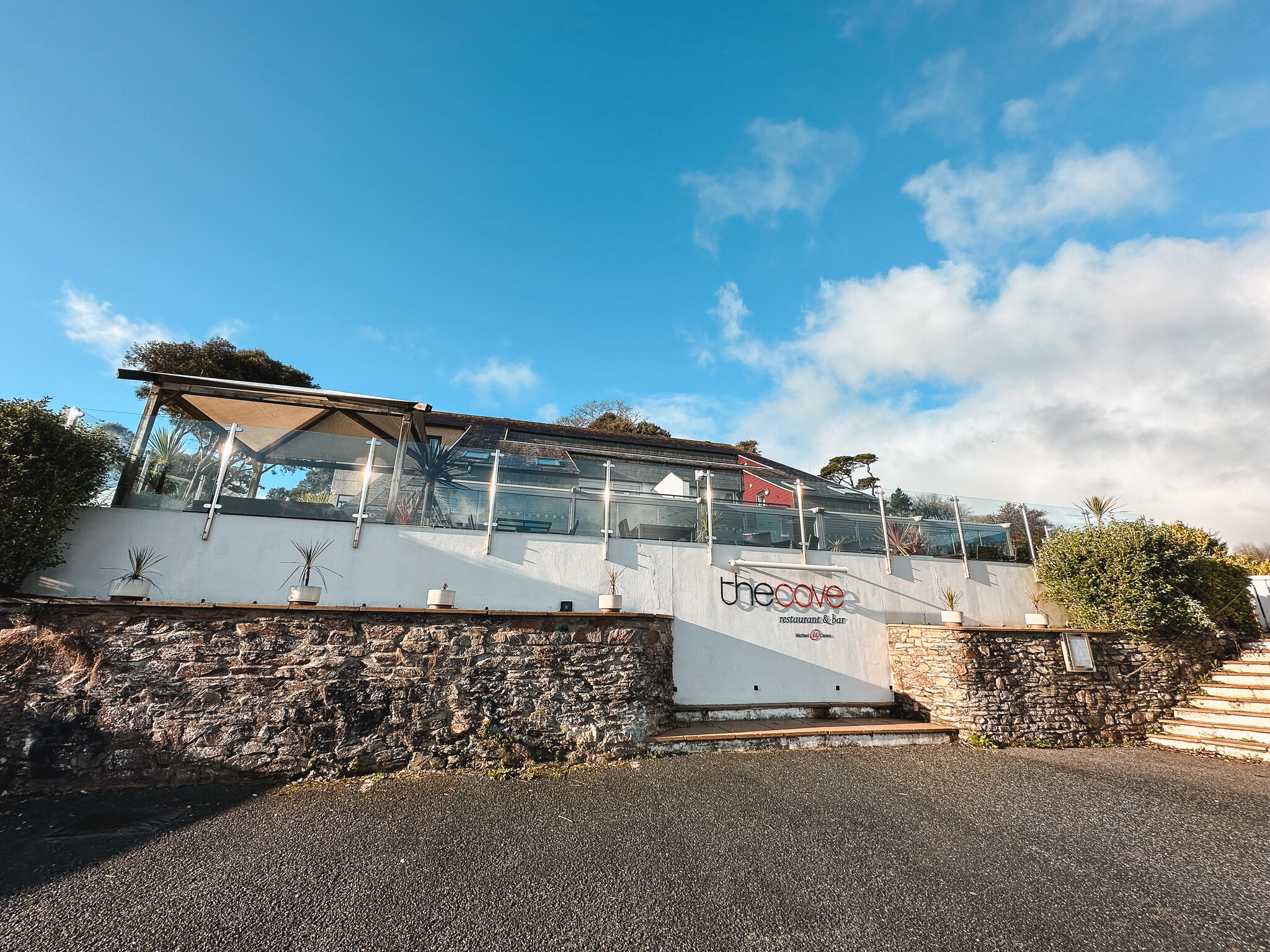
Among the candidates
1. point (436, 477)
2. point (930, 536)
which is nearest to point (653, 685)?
point (436, 477)

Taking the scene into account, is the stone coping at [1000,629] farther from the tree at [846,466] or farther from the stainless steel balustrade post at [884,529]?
the tree at [846,466]

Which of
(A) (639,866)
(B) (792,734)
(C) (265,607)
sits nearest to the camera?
(A) (639,866)

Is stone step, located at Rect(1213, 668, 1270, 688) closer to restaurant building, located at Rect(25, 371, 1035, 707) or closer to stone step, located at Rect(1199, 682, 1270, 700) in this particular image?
stone step, located at Rect(1199, 682, 1270, 700)

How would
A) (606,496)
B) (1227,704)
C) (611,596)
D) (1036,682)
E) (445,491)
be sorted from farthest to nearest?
1. (606,496)
2. (1227,704)
3. (1036,682)
4. (445,491)
5. (611,596)

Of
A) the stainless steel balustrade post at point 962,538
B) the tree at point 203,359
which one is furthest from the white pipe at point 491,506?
the tree at point 203,359

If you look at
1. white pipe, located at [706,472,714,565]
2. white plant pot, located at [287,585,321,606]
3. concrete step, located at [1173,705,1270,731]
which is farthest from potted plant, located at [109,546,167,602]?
concrete step, located at [1173,705,1270,731]

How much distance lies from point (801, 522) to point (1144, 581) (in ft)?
20.8

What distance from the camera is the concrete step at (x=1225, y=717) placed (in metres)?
7.55

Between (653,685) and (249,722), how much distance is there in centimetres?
471

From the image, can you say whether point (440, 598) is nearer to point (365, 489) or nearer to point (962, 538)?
point (365, 489)

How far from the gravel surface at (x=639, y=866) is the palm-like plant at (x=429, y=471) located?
3741mm

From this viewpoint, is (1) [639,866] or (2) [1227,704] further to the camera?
(2) [1227,704]

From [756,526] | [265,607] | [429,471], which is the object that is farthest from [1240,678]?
[265,607]

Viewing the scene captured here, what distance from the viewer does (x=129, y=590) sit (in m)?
5.78
